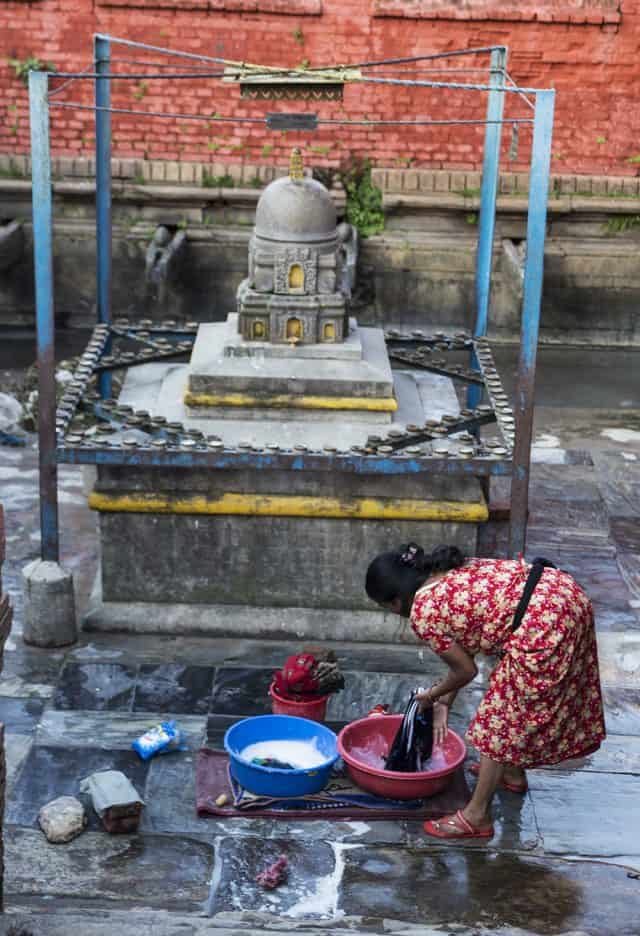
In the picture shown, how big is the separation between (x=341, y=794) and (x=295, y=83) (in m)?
3.15

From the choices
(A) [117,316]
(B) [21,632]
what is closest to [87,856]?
(B) [21,632]

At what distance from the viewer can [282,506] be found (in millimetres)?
6312

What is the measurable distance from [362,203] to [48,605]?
6763 millimetres

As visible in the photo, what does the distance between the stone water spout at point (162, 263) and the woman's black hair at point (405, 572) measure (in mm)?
6483

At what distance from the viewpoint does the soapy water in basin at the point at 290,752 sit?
514 cm

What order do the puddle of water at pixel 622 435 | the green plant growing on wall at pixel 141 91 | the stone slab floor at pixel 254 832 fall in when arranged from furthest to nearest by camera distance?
the green plant growing on wall at pixel 141 91
the puddle of water at pixel 622 435
the stone slab floor at pixel 254 832

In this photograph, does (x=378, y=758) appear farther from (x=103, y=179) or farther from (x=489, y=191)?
(x=103, y=179)

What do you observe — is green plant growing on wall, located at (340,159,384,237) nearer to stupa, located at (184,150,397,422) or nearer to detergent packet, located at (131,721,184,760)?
stupa, located at (184,150,397,422)

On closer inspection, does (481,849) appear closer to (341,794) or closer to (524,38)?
(341,794)

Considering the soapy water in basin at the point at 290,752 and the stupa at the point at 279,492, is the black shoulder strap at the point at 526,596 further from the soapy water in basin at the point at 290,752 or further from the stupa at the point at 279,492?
the stupa at the point at 279,492

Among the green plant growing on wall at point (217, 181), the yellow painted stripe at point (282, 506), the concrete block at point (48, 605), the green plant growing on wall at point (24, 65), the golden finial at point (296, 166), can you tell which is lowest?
the concrete block at point (48, 605)

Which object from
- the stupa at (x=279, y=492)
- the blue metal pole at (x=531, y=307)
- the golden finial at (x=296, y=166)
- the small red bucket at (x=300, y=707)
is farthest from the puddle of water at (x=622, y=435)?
the small red bucket at (x=300, y=707)

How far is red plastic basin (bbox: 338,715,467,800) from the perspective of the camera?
195 inches

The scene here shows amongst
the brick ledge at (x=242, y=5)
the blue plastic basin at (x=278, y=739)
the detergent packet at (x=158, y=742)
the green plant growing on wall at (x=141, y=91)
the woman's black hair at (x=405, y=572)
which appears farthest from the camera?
the green plant growing on wall at (x=141, y=91)
